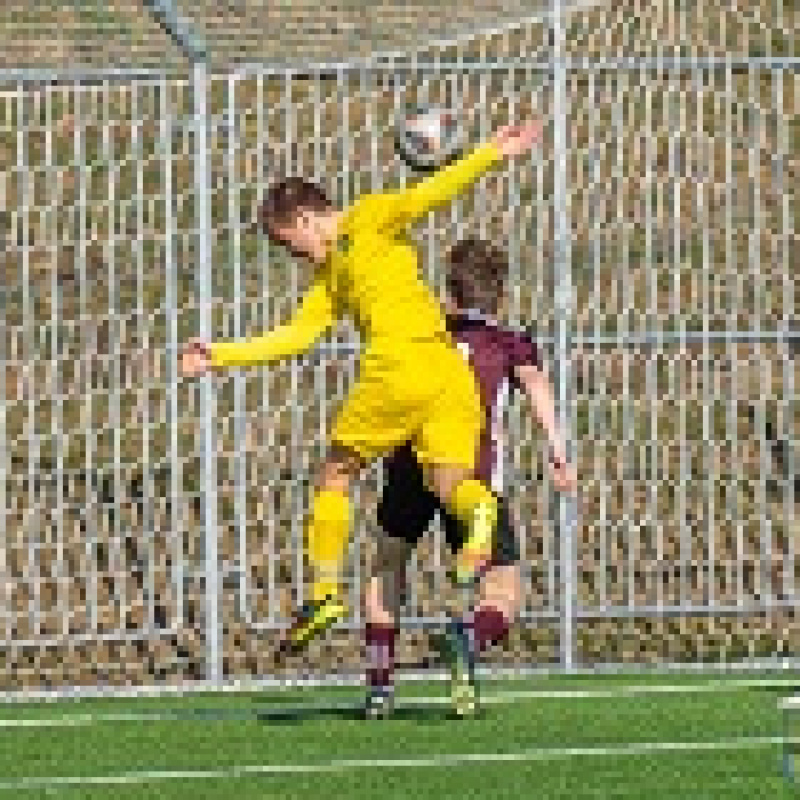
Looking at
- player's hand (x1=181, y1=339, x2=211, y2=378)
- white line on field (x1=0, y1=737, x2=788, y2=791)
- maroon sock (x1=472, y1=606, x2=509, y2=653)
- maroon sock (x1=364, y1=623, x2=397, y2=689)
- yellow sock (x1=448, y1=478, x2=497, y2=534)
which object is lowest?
white line on field (x1=0, y1=737, x2=788, y2=791)

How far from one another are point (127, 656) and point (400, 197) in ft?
13.9

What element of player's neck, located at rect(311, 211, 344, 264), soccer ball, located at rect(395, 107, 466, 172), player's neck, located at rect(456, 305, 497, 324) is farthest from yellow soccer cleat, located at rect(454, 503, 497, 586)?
soccer ball, located at rect(395, 107, 466, 172)

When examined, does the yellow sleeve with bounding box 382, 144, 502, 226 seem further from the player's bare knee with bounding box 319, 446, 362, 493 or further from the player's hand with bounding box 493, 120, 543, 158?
the player's bare knee with bounding box 319, 446, 362, 493

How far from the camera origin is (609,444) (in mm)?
19656

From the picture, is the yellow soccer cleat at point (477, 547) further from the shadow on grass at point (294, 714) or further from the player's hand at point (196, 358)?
the player's hand at point (196, 358)

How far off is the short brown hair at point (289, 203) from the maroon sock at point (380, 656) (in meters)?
1.43

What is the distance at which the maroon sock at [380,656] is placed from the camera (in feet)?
46.1

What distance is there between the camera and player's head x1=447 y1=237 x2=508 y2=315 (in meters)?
14.1

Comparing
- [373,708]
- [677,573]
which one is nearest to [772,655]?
[677,573]

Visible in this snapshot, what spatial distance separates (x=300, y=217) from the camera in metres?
13.7

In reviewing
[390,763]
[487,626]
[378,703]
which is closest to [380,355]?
[487,626]

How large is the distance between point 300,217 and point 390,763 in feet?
6.64

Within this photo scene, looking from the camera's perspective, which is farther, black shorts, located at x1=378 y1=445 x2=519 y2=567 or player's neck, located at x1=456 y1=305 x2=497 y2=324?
player's neck, located at x1=456 y1=305 x2=497 y2=324

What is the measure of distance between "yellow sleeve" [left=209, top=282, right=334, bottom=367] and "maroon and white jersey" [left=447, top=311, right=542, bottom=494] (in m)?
0.65
